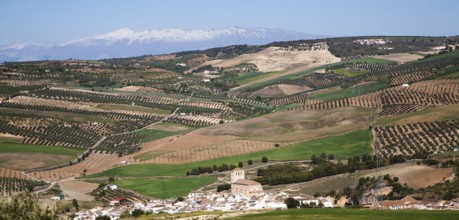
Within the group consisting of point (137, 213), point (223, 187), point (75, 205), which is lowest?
point (223, 187)

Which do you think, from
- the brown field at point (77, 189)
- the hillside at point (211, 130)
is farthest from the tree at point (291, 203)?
the brown field at point (77, 189)

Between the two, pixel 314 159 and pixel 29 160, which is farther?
pixel 29 160

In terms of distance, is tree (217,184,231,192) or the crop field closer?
tree (217,184,231,192)

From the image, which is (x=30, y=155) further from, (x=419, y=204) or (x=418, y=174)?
(x=419, y=204)

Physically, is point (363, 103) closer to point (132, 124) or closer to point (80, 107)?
point (132, 124)

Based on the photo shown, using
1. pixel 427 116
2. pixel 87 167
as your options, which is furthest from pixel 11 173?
pixel 427 116

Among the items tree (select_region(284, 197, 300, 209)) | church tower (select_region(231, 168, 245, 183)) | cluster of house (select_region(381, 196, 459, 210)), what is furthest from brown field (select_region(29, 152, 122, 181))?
cluster of house (select_region(381, 196, 459, 210))

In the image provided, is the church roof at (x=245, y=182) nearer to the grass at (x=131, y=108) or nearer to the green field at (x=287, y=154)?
the green field at (x=287, y=154)

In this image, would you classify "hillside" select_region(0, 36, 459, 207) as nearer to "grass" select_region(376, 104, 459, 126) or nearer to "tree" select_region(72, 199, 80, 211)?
"grass" select_region(376, 104, 459, 126)
